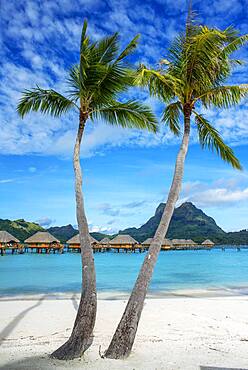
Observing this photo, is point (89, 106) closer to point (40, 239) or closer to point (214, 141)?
point (214, 141)

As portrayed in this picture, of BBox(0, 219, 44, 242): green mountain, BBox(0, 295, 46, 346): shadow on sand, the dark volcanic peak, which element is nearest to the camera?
BBox(0, 295, 46, 346): shadow on sand

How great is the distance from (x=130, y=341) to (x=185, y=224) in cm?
14813

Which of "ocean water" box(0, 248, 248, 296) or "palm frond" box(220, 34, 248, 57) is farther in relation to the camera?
"ocean water" box(0, 248, 248, 296)

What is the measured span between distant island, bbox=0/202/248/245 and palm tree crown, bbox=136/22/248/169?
331 feet

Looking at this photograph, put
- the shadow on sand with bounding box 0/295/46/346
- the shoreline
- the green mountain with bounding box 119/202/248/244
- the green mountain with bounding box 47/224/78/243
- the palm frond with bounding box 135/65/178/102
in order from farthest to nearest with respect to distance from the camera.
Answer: the green mountain with bounding box 119/202/248/244 → the green mountain with bounding box 47/224/78/243 → the shoreline → the shadow on sand with bounding box 0/295/46/346 → the palm frond with bounding box 135/65/178/102

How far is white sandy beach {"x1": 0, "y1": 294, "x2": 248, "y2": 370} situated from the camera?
5355mm

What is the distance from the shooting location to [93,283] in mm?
5766

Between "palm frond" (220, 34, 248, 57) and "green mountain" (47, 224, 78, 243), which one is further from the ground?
"green mountain" (47, 224, 78, 243)

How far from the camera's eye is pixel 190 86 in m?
6.72

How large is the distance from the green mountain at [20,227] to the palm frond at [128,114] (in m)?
92.9

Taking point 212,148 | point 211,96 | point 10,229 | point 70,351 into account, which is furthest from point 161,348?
point 10,229

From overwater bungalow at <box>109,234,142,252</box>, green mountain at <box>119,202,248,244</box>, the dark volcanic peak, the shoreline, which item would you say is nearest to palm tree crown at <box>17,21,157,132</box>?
the shoreline

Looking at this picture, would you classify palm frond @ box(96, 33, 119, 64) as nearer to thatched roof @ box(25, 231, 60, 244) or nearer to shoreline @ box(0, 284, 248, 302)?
shoreline @ box(0, 284, 248, 302)

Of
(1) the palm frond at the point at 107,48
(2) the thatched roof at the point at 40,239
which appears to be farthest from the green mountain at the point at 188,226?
(1) the palm frond at the point at 107,48
